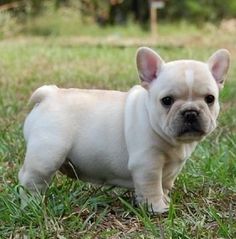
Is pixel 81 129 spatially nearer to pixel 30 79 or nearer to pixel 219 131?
pixel 219 131

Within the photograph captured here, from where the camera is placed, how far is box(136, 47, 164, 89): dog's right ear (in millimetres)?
3139

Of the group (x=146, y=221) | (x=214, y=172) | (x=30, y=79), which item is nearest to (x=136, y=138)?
(x=146, y=221)

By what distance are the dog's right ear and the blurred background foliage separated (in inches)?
514

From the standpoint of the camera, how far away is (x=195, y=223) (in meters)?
2.88

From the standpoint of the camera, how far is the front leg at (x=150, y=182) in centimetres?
311

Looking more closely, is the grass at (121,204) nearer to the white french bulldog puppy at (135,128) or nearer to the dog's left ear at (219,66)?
the white french bulldog puppy at (135,128)

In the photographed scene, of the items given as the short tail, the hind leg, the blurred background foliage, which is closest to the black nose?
the hind leg

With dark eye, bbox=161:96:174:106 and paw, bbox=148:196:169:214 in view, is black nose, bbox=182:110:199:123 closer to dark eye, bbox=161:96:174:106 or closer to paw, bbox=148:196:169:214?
dark eye, bbox=161:96:174:106

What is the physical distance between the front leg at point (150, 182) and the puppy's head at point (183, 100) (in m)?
0.15

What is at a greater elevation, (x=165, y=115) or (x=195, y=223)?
(x=165, y=115)

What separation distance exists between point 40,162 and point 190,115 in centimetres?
72

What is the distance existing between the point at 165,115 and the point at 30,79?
4621mm

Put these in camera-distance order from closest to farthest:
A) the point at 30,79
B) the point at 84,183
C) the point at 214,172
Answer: the point at 84,183
the point at 214,172
the point at 30,79

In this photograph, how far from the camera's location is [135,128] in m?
3.17
